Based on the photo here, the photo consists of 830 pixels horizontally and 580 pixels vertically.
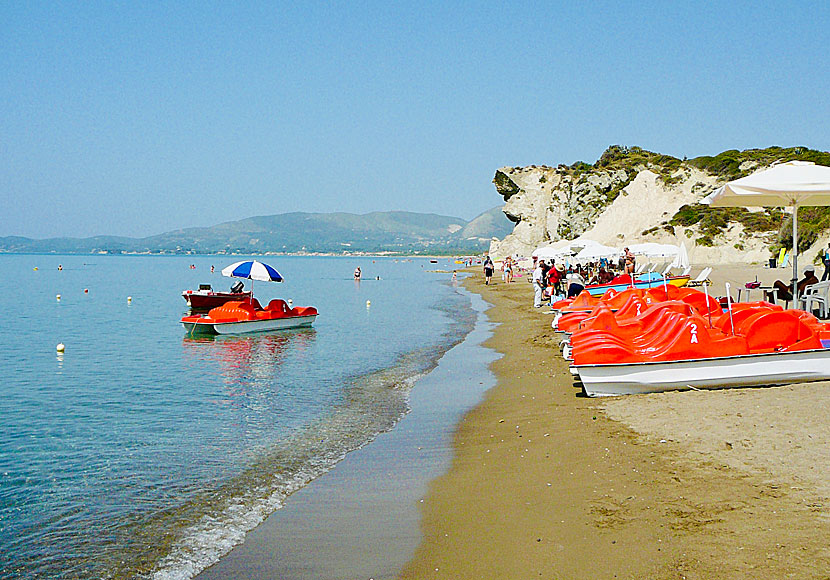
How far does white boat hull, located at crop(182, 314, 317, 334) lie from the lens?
23.1 m

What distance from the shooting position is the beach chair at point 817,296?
13.3 metres

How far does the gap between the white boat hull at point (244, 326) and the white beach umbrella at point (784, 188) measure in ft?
49.9

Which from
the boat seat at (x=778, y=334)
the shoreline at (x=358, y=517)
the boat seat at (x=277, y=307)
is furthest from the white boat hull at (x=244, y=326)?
the boat seat at (x=778, y=334)

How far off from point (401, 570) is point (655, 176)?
209ft

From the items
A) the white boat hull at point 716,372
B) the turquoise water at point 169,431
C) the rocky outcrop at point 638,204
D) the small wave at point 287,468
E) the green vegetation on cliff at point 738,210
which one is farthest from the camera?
the rocky outcrop at point 638,204

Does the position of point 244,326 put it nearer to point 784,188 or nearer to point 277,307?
point 277,307

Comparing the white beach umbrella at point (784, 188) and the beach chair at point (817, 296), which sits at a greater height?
the white beach umbrella at point (784, 188)

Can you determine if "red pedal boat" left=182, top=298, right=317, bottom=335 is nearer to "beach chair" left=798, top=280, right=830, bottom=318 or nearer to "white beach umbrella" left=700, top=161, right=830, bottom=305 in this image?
"white beach umbrella" left=700, top=161, right=830, bottom=305

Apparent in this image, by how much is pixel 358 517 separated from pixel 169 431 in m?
4.85

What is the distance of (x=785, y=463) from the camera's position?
20.1ft

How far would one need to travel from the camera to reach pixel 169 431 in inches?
397

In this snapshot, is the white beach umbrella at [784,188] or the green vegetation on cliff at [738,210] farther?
the green vegetation on cliff at [738,210]

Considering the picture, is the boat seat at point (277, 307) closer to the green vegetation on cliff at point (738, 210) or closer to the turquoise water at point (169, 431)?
the turquoise water at point (169, 431)

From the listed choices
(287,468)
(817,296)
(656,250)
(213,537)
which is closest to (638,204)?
A: (656,250)
